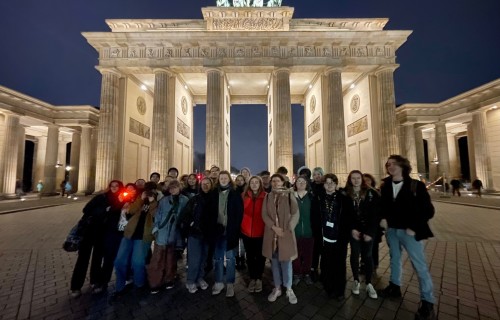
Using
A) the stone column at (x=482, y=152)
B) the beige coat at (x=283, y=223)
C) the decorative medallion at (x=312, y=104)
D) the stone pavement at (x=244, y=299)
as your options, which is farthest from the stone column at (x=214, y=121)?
the stone column at (x=482, y=152)

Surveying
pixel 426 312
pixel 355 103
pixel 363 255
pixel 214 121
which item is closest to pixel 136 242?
pixel 363 255

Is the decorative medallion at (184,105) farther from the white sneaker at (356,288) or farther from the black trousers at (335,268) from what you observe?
the white sneaker at (356,288)

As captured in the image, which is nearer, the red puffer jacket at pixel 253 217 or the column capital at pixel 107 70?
the red puffer jacket at pixel 253 217

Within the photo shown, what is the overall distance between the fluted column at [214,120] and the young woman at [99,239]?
12.3m

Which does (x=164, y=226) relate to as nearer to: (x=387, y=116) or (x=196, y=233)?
(x=196, y=233)

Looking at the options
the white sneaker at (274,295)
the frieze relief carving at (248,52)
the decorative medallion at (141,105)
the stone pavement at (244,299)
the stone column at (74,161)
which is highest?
the frieze relief carving at (248,52)

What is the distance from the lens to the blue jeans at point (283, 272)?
330 centimetres

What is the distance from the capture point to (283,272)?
11.0 ft

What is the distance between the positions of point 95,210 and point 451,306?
5.56 metres

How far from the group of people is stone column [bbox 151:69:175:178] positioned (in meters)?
13.3

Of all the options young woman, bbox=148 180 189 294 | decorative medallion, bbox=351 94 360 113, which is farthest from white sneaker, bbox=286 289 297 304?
decorative medallion, bbox=351 94 360 113

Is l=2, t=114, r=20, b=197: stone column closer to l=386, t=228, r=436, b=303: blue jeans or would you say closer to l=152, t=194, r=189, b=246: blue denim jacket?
l=152, t=194, r=189, b=246: blue denim jacket

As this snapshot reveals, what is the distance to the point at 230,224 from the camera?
3.55 m

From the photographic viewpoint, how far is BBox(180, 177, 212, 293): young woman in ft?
11.6
